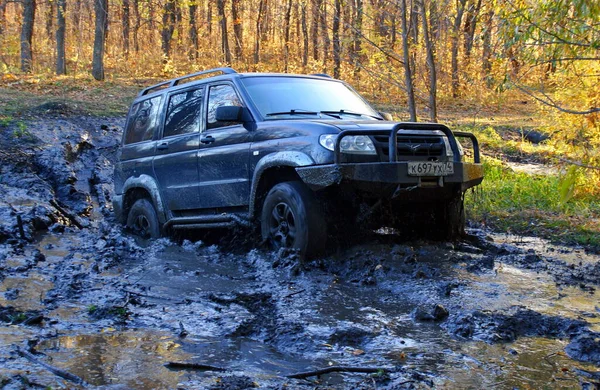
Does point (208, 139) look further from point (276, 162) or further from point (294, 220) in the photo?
point (294, 220)

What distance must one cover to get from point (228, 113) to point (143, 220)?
256 cm

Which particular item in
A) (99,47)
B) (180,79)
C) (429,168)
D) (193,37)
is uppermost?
(193,37)

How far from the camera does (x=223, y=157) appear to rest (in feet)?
22.9

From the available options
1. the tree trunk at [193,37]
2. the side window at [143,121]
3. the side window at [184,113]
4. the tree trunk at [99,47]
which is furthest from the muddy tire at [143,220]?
the tree trunk at [193,37]

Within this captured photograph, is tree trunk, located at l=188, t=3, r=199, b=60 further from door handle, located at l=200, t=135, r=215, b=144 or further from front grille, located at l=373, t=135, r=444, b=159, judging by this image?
front grille, located at l=373, t=135, r=444, b=159

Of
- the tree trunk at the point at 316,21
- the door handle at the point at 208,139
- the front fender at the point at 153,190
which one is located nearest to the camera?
the door handle at the point at 208,139

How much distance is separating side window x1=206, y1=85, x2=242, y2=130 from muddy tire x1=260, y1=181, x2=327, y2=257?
1.14 m

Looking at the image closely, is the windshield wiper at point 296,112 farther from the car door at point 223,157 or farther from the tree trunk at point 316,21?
the tree trunk at point 316,21

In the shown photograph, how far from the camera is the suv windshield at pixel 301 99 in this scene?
676 centimetres

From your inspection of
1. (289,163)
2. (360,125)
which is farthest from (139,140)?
(360,125)

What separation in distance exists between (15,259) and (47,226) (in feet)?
6.88

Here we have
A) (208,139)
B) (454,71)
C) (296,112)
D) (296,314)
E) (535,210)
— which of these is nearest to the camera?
(296,314)

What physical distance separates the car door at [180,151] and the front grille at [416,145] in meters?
2.29

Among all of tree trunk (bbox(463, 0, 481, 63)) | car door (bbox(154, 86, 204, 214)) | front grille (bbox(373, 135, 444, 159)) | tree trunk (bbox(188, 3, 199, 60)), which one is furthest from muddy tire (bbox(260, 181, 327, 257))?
tree trunk (bbox(188, 3, 199, 60))
